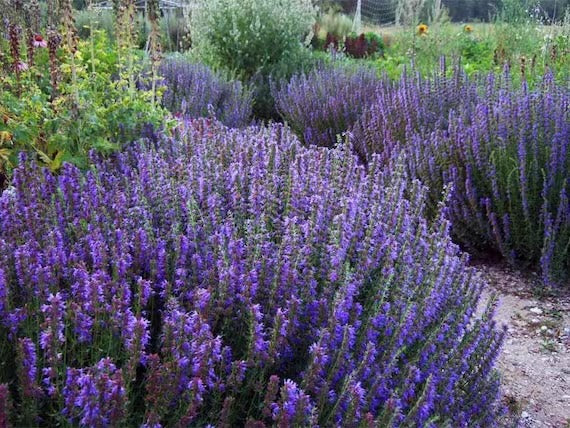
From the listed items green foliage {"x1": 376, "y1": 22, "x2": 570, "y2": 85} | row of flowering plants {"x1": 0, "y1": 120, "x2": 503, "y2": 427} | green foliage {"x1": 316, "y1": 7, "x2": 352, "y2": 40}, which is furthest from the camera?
green foliage {"x1": 316, "y1": 7, "x2": 352, "y2": 40}

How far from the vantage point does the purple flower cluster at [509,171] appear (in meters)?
3.47

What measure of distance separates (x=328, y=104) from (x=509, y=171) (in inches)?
91.3

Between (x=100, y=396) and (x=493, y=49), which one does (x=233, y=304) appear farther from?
(x=493, y=49)

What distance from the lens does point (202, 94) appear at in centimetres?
579

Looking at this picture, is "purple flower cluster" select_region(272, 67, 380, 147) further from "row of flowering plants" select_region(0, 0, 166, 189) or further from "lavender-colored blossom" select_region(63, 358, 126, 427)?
"lavender-colored blossom" select_region(63, 358, 126, 427)

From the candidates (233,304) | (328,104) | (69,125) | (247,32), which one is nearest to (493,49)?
(247,32)

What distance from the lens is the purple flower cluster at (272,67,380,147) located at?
563 centimetres

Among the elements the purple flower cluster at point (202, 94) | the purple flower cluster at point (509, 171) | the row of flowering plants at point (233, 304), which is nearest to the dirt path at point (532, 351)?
the purple flower cluster at point (509, 171)

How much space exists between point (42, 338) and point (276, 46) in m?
7.34

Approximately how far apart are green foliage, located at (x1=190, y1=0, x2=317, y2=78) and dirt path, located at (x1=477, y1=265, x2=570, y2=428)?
16.5 ft

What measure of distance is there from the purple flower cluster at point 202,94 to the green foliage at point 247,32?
4.90ft

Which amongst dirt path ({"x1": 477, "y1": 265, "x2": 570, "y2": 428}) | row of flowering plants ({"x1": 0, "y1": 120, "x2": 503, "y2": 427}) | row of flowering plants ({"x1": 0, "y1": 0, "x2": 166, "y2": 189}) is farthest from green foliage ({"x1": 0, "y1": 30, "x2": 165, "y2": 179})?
dirt path ({"x1": 477, "y1": 265, "x2": 570, "y2": 428})

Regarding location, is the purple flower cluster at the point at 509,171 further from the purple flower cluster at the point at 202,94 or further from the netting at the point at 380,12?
the netting at the point at 380,12

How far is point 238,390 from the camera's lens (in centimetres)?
150
